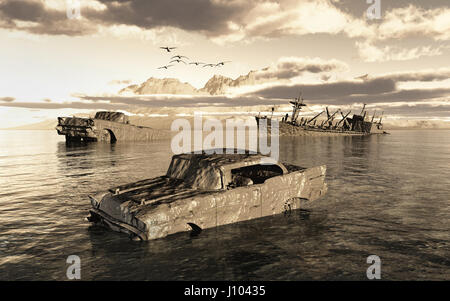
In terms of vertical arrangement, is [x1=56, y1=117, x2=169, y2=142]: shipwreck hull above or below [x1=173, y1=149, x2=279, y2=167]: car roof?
above

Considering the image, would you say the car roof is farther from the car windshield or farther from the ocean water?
the ocean water

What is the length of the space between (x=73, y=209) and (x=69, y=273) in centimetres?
562

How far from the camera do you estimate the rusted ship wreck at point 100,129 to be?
48281 millimetres

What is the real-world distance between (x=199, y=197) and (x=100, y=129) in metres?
46.7

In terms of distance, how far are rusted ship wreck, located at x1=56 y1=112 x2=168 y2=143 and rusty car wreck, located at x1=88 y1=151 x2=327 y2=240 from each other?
1723 inches

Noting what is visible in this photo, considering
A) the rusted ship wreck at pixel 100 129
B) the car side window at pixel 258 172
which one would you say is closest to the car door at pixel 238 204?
the car side window at pixel 258 172

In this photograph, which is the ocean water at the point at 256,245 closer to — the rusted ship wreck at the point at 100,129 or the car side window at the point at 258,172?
the car side window at the point at 258,172

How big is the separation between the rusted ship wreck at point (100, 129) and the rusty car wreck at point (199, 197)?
4377 cm

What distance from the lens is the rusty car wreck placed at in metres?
7.43

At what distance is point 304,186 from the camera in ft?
34.1

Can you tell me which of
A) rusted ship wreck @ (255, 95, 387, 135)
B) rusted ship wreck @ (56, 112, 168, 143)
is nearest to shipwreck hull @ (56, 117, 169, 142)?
rusted ship wreck @ (56, 112, 168, 143)
